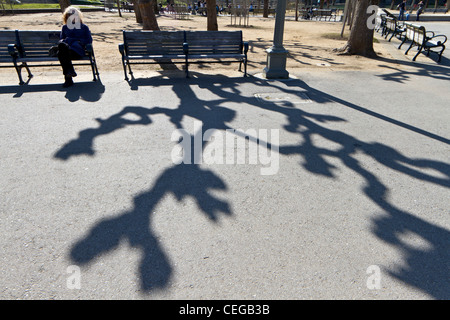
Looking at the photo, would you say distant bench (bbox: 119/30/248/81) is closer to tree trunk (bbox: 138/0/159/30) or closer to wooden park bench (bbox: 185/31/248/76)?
wooden park bench (bbox: 185/31/248/76)

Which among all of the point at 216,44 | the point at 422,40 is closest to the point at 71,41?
the point at 216,44

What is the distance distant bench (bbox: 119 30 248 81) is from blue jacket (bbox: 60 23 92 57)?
89 centimetres

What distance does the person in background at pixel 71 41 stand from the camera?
6.59 metres

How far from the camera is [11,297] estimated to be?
2.17 metres

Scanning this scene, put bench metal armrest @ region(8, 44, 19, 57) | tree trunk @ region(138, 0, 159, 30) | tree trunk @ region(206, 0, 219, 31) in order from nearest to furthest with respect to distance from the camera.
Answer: bench metal armrest @ region(8, 44, 19, 57) < tree trunk @ region(138, 0, 159, 30) < tree trunk @ region(206, 0, 219, 31)

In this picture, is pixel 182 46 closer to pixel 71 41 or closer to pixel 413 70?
pixel 71 41

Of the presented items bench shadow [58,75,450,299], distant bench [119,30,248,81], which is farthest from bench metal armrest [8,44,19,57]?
bench shadow [58,75,450,299]

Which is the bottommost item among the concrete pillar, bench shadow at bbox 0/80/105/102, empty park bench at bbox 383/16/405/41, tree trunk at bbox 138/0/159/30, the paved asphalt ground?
the paved asphalt ground

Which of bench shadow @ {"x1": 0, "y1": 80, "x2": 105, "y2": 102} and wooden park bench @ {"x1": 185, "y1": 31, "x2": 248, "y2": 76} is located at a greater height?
wooden park bench @ {"x1": 185, "y1": 31, "x2": 248, "y2": 76}

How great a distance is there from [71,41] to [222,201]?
5933 mm

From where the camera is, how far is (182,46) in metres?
7.78

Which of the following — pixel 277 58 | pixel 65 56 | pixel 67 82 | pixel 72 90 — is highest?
pixel 65 56

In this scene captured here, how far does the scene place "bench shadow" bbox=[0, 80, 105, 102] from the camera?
6.14 meters

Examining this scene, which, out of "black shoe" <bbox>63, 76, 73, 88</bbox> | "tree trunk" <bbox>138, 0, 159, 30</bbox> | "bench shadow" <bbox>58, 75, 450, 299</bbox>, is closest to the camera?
"bench shadow" <bbox>58, 75, 450, 299</bbox>
